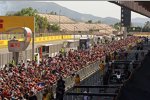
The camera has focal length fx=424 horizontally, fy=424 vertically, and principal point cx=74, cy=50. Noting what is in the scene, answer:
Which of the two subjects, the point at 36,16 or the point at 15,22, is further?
the point at 36,16

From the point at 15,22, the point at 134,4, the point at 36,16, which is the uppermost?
the point at 36,16

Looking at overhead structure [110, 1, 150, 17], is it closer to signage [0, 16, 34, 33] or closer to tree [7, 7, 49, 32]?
signage [0, 16, 34, 33]

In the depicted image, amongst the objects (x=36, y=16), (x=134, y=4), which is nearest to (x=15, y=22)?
(x=134, y=4)

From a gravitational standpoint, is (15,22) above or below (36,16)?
below

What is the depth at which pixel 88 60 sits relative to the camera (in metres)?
37.7

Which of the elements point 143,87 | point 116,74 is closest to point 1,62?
point 116,74

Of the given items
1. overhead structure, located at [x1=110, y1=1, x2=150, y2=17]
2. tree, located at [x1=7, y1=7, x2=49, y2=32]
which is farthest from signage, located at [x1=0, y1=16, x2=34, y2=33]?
tree, located at [x1=7, y1=7, x2=49, y2=32]

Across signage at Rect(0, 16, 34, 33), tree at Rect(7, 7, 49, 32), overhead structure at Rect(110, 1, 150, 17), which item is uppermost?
tree at Rect(7, 7, 49, 32)

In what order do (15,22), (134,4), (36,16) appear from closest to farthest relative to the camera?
1. (134,4)
2. (15,22)
3. (36,16)

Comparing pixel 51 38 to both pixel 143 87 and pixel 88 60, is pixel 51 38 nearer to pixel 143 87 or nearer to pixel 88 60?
pixel 88 60

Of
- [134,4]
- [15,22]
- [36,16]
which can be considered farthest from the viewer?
[36,16]

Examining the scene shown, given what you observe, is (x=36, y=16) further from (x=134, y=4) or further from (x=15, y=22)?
(x=134, y=4)

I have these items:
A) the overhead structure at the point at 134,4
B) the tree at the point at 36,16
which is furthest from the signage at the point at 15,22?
the tree at the point at 36,16

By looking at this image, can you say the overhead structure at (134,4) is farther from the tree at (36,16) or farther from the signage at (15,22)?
the tree at (36,16)
